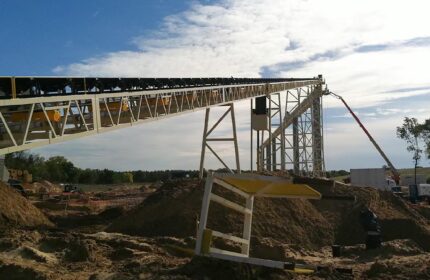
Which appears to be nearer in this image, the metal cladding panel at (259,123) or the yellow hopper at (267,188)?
the yellow hopper at (267,188)

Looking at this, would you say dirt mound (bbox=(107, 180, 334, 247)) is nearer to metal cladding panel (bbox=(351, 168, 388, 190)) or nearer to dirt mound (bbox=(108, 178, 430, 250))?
dirt mound (bbox=(108, 178, 430, 250))

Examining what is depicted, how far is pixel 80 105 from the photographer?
15570 millimetres

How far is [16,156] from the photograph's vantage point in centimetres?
9044

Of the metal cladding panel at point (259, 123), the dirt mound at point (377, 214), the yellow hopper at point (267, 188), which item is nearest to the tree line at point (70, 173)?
the metal cladding panel at point (259, 123)

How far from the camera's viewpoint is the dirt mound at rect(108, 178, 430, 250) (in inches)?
715

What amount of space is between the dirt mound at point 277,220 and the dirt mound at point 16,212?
342 centimetres

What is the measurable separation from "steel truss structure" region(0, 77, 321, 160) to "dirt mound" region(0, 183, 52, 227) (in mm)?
5786

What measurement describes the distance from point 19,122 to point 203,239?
23.4 feet

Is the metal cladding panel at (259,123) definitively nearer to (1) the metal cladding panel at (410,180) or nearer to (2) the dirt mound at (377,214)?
(2) the dirt mound at (377,214)

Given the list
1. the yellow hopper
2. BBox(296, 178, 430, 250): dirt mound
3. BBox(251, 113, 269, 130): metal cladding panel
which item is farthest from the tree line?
the yellow hopper

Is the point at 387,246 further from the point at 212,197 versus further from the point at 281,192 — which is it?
the point at 212,197

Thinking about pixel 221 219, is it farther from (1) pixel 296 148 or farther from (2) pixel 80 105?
(1) pixel 296 148

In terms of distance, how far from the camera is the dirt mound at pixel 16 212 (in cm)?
1938

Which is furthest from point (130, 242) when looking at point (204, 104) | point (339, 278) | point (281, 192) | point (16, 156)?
point (16, 156)
